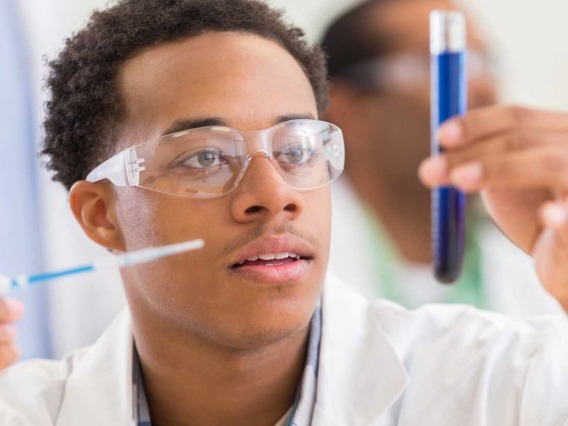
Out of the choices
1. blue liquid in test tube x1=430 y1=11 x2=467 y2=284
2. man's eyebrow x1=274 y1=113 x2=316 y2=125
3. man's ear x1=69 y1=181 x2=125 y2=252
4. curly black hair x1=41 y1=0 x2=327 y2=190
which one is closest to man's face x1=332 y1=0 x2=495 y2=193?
curly black hair x1=41 y1=0 x2=327 y2=190

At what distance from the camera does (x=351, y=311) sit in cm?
181

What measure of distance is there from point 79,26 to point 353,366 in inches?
48.8

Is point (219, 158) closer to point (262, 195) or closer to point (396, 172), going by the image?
point (262, 195)

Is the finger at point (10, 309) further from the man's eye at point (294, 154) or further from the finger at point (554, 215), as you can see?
the finger at point (554, 215)

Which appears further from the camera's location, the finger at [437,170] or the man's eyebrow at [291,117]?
the man's eyebrow at [291,117]

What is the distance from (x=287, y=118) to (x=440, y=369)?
60 cm

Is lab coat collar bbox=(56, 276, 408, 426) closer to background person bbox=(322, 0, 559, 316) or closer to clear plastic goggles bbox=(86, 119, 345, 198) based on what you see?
clear plastic goggles bbox=(86, 119, 345, 198)

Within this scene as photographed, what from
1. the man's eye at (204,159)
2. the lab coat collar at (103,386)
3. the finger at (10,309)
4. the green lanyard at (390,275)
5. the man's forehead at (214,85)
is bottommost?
the lab coat collar at (103,386)

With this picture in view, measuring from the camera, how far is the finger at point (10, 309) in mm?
1343

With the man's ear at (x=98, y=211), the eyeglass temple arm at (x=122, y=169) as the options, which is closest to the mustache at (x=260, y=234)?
the eyeglass temple arm at (x=122, y=169)

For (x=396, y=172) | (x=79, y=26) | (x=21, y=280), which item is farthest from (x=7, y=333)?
(x=396, y=172)

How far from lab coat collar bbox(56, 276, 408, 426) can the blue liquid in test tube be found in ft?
1.71

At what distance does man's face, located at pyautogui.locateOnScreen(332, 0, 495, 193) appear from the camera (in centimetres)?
223

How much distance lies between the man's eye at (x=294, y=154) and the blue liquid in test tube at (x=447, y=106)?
0.43 metres
